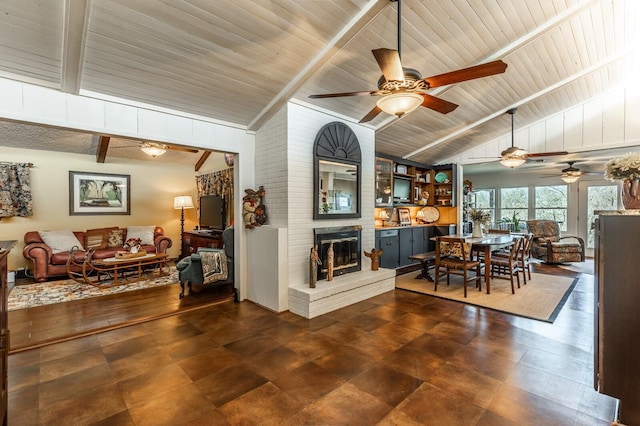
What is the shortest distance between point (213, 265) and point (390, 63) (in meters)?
3.73

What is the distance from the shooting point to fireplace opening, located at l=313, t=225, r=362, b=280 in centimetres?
422

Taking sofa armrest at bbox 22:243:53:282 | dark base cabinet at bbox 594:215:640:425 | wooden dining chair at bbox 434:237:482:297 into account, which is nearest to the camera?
dark base cabinet at bbox 594:215:640:425

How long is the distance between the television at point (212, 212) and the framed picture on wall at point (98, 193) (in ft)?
5.57

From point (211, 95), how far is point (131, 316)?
113 inches

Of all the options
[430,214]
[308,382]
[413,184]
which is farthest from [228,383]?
[430,214]

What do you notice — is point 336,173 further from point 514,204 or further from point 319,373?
point 514,204

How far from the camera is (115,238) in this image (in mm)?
6320

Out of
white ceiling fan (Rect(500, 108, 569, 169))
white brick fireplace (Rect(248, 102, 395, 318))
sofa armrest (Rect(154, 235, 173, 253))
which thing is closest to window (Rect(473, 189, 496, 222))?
white ceiling fan (Rect(500, 108, 569, 169))

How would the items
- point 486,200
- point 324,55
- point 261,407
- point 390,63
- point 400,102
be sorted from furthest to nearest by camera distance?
point 486,200 → point 324,55 → point 400,102 → point 390,63 → point 261,407

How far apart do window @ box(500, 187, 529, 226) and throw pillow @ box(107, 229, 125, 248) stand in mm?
10753

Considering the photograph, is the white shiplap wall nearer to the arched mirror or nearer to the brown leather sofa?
the arched mirror

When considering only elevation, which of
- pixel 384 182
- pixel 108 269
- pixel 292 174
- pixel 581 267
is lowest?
pixel 581 267

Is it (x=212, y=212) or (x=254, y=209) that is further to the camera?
(x=212, y=212)

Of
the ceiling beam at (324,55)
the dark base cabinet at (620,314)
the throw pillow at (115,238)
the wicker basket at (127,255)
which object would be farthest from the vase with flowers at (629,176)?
the throw pillow at (115,238)
